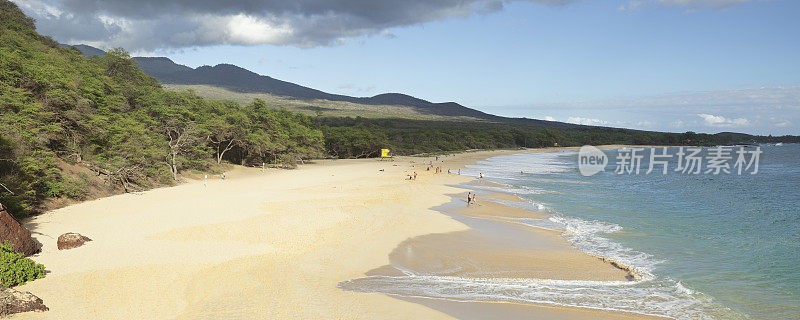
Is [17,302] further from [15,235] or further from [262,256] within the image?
[262,256]

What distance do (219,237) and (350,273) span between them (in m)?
6.74

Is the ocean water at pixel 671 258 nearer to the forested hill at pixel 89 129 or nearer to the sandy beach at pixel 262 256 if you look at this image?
the sandy beach at pixel 262 256

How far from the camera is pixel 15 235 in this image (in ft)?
41.6

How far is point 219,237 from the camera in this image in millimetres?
16500

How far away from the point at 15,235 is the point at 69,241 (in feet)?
5.97

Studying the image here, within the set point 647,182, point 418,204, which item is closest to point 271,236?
point 418,204

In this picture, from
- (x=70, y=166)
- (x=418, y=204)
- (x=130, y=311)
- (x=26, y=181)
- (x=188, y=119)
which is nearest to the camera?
(x=130, y=311)

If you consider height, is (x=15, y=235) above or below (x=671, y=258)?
above

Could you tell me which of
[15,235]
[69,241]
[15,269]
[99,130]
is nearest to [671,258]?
[15,269]

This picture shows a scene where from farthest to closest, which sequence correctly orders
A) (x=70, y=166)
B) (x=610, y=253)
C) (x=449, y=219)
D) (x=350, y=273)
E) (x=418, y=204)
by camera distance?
→ (x=418, y=204)
(x=70, y=166)
(x=449, y=219)
(x=610, y=253)
(x=350, y=273)

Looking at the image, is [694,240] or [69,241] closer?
[69,241]

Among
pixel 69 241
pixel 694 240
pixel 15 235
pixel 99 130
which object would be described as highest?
pixel 99 130

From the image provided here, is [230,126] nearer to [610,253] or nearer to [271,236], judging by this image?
[271,236]

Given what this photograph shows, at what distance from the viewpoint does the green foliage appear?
10508 mm
